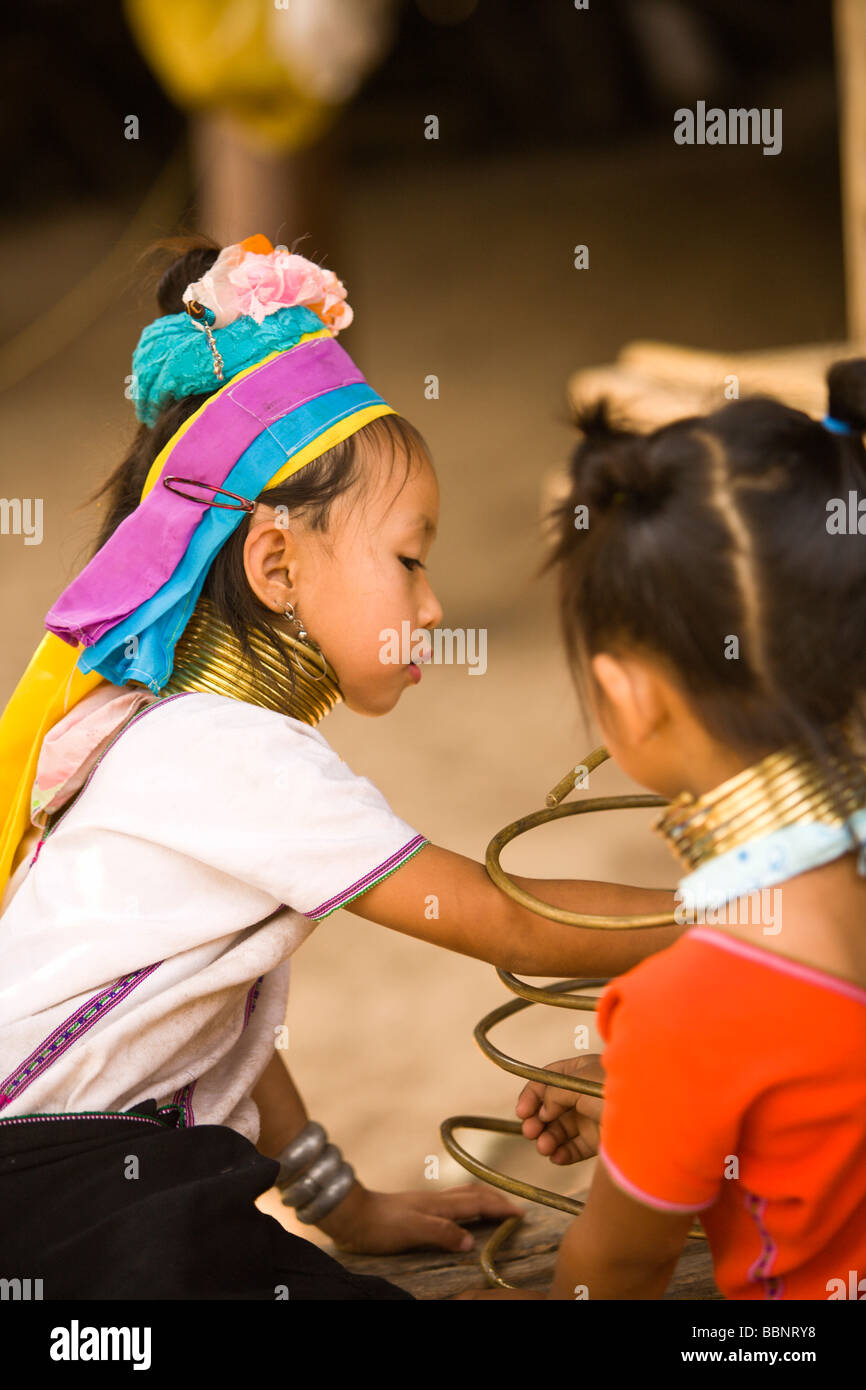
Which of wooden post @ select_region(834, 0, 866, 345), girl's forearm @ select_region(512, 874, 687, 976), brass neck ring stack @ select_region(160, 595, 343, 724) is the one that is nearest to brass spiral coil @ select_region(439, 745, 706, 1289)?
girl's forearm @ select_region(512, 874, 687, 976)

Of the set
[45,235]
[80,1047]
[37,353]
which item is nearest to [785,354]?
[80,1047]

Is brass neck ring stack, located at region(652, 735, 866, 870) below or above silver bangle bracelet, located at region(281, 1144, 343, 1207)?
above

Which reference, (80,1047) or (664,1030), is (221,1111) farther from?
(664,1030)

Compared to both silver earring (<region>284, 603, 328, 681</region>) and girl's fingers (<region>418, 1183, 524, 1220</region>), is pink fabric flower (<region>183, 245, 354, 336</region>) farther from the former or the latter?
girl's fingers (<region>418, 1183, 524, 1220</region>)

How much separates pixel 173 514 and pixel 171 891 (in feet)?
1.61

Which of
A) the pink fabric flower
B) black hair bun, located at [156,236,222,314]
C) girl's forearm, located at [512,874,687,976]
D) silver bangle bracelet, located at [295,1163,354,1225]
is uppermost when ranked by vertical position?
black hair bun, located at [156,236,222,314]

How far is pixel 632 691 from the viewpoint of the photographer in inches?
53.7

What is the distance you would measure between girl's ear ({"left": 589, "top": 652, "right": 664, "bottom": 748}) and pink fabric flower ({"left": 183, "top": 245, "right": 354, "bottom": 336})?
0.84 meters

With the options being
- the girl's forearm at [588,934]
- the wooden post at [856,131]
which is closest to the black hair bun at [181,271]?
the girl's forearm at [588,934]

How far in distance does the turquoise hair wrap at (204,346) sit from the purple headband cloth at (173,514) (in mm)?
41

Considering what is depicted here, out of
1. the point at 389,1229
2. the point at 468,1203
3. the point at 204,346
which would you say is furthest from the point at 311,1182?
the point at 204,346

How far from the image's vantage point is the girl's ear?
1.36 meters

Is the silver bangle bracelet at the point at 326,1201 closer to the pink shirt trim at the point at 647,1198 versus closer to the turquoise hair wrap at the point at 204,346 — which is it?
the pink shirt trim at the point at 647,1198

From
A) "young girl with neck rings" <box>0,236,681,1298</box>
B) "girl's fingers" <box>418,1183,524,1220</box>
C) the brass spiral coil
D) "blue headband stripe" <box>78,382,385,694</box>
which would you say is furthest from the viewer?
"girl's fingers" <box>418,1183,524,1220</box>
